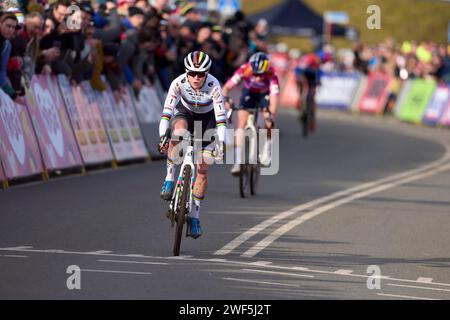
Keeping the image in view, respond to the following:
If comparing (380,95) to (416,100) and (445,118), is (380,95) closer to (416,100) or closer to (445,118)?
(416,100)

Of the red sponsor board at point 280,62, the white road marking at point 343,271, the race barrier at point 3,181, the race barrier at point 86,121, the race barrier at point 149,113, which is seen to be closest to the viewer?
Answer: the white road marking at point 343,271

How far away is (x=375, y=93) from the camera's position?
42031mm

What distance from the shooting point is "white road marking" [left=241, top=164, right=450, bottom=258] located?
12.3 m

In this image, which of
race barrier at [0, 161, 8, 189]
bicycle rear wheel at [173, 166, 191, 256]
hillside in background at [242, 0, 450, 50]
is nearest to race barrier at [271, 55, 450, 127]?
race barrier at [0, 161, 8, 189]

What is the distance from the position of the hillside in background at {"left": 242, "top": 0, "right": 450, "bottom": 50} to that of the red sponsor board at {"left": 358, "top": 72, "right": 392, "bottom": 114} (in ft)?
119

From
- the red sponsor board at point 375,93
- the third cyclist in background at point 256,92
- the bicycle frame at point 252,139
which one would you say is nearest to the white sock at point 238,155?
the third cyclist in background at point 256,92

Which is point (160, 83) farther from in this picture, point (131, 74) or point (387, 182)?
point (387, 182)

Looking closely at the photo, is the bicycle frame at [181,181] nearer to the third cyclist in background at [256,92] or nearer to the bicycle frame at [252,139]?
the third cyclist in background at [256,92]

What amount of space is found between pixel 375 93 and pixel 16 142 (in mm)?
26782

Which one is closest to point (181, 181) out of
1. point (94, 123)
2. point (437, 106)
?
point (94, 123)

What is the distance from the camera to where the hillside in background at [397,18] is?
8106 cm

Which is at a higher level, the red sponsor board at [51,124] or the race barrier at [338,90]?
the red sponsor board at [51,124]

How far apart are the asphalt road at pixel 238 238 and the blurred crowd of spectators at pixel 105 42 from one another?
1.56 m

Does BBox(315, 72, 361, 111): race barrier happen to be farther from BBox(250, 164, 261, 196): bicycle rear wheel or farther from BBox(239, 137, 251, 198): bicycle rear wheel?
BBox(239, 137, 251, 198): bicycle rear wheel
